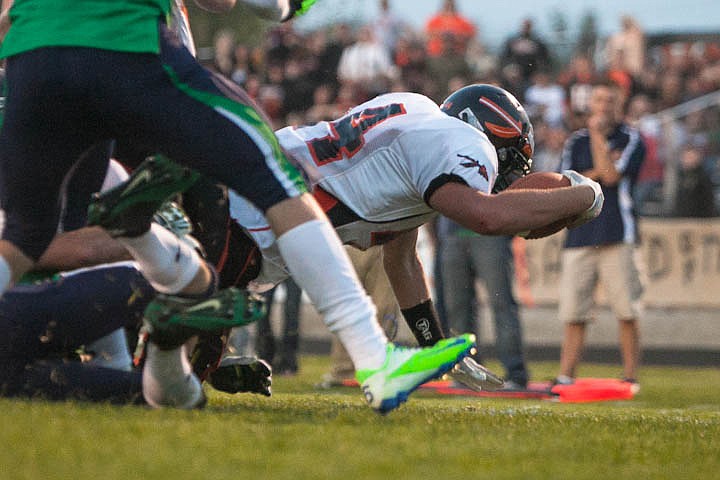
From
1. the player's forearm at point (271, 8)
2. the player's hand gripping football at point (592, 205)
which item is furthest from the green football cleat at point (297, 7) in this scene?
the player's hand gripping football at point (592, 205)

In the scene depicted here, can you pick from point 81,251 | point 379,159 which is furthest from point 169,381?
point 379,159

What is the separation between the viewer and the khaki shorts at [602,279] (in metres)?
9.48

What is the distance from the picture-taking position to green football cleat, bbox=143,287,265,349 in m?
3.64

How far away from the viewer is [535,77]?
52.0 ft

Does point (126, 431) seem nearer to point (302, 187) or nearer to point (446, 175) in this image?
point (302, 187)

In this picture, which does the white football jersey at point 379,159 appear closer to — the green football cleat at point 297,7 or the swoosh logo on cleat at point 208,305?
the green football cleat at point 297,7

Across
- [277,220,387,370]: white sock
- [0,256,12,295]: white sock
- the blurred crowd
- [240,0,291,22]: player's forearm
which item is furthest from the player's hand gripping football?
the blurred crowd

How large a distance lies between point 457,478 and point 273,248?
2.08 m

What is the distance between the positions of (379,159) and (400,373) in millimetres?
1196

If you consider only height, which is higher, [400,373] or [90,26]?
[90,26]

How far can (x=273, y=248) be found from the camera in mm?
4785

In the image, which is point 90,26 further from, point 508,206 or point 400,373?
point 508,206

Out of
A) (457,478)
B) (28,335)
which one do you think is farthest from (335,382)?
(457,478)

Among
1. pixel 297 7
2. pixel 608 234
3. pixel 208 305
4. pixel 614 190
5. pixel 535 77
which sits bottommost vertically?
pixel 535 77
